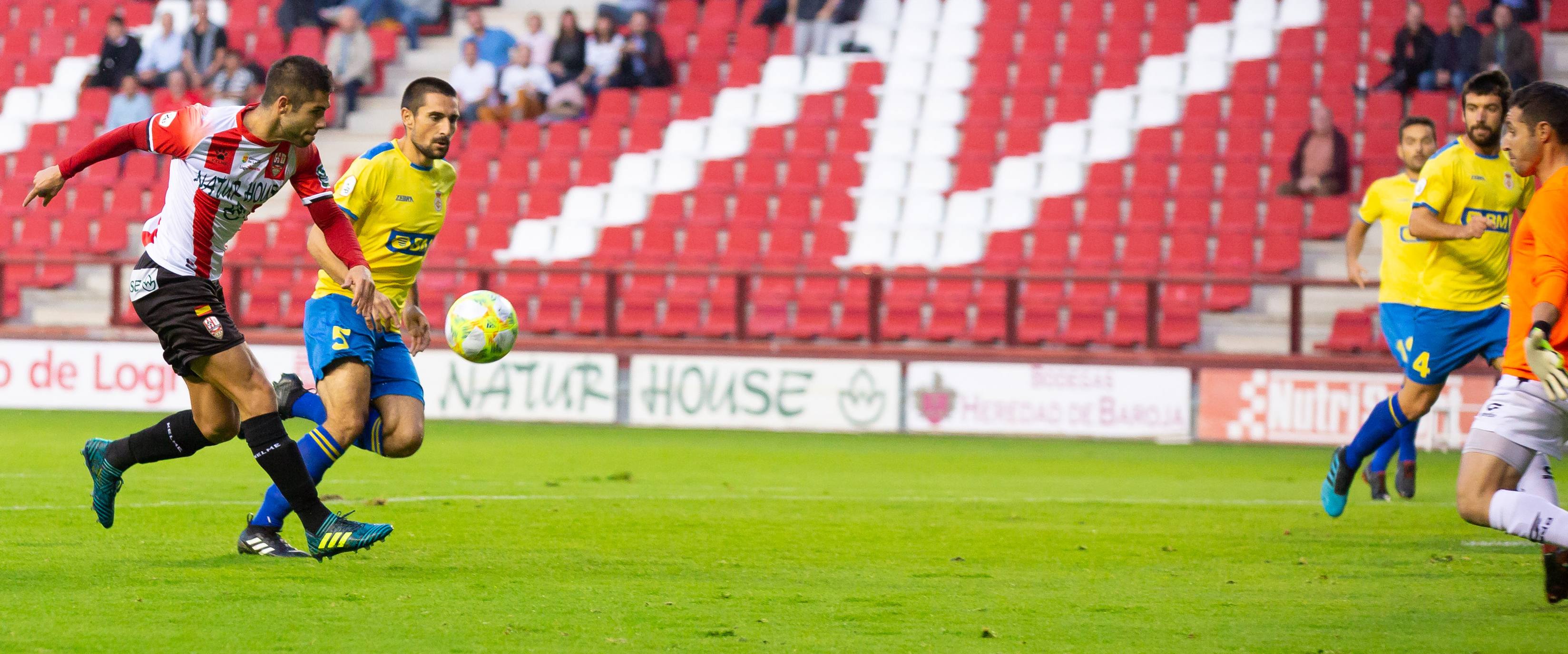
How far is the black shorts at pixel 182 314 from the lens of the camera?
19.8ft

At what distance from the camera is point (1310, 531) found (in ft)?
27.1

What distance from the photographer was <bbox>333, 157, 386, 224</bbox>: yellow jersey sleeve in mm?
6906

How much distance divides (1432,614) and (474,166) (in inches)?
621

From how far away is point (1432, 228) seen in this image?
306 inches

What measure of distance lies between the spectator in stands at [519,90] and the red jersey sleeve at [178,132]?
14639 millimetres

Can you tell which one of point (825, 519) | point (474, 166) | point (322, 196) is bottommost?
point (825, 519)

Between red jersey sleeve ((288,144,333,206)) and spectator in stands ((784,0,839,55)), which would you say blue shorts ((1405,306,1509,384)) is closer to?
red jersey sleeve ((288,144,333,206))

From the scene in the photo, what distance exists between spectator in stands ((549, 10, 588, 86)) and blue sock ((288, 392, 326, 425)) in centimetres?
1355

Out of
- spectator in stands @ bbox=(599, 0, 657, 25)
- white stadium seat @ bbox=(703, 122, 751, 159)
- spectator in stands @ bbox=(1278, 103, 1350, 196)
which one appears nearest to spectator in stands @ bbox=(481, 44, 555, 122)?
spectator in stands @ bbox=(599, 0, 657, 25)

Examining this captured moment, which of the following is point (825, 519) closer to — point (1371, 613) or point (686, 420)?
point (1371, 613)

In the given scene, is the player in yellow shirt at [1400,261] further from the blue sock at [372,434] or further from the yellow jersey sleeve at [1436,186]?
the blue sock at [372,434]

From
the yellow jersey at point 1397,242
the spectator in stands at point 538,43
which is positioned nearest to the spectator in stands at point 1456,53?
the yellow jersey at point 1397,242

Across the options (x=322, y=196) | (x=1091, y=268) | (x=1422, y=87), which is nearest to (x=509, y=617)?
(x=322, y=196)

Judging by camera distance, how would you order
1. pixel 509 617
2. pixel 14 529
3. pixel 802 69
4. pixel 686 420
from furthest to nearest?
pixel 802 69 < pixel 686 420 < pixel 14 529 < pixel 509 617
